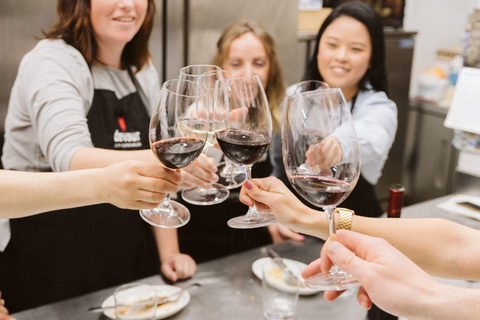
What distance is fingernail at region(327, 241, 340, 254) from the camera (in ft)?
2.42

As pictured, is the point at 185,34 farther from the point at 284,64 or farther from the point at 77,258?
the point at 77,258

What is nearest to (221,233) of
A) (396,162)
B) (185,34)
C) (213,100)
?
(185,34)

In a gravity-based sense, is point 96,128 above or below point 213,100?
below

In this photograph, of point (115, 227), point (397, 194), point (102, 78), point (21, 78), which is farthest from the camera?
point (115, 227)

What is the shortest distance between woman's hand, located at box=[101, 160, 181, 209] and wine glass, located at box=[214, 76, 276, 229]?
14 centimetres

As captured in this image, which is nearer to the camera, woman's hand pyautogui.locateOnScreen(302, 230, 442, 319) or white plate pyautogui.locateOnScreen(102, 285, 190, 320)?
woman's hand pyautogui.locateOnScreen(302, 230, 442, 319)

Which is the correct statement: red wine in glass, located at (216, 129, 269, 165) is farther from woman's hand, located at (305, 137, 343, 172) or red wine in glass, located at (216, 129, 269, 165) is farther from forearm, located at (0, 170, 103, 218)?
forearm, located at (0, 170, 103, 218)

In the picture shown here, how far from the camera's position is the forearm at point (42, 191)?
0.95 metres

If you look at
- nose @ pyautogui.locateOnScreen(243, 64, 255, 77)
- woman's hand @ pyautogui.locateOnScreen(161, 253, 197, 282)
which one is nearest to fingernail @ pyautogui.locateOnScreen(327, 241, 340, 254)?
woman's hand @ pyautogui.locateOnScreen(161, 253, 197, 282)

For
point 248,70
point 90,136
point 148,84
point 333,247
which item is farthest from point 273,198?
point 248,70

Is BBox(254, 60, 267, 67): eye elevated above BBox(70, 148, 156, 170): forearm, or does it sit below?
above

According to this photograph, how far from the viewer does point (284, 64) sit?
2.71 meters

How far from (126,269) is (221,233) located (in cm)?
48

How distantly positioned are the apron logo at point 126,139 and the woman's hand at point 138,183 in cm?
69
